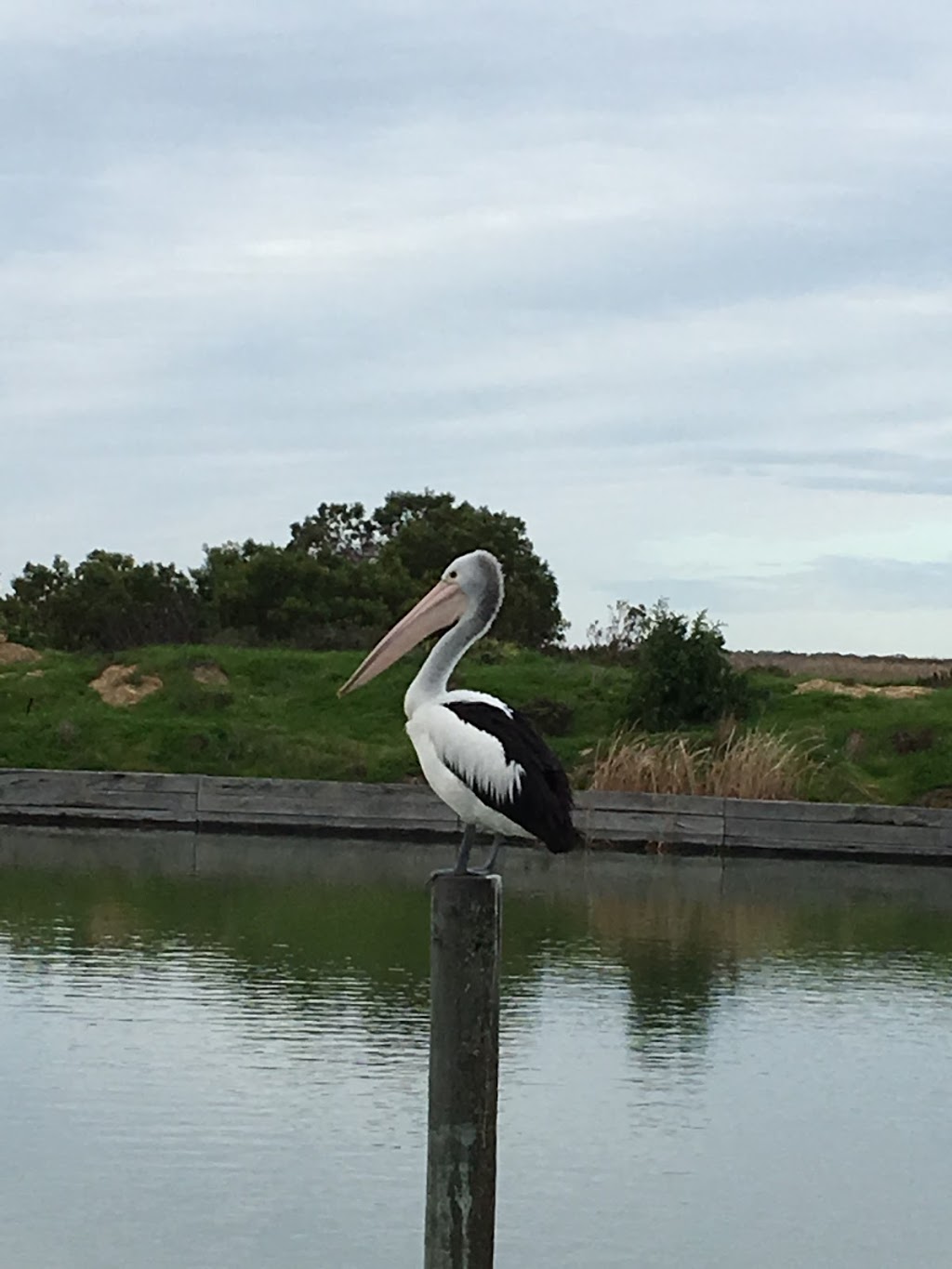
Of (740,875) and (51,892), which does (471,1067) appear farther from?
(740,875)

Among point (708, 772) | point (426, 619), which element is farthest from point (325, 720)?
point (426, 619)

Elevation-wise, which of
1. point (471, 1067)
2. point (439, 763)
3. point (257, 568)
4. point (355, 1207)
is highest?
point (257, 568)

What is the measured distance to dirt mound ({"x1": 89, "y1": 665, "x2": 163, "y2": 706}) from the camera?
105 feet

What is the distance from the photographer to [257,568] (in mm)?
→ 45375

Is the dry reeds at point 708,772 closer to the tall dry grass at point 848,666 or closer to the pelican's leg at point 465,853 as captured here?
the tall dry grass at point 848,666

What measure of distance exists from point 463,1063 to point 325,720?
24400 mm

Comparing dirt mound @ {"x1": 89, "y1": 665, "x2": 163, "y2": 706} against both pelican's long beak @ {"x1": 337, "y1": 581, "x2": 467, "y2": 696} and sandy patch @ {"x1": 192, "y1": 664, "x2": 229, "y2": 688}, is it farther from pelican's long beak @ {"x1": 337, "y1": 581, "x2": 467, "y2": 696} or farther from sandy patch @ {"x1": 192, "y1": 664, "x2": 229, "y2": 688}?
pelican's long beak @ {"x1": 337, "y1": 581, "x2": 467, "y2": 696}

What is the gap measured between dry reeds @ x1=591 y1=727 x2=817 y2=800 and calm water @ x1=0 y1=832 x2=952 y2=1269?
5.48 meters

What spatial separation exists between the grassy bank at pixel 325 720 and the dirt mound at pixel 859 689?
1.12ft

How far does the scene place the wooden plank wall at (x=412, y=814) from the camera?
83.1ft

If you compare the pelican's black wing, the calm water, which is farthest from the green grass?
the pelican's black wing

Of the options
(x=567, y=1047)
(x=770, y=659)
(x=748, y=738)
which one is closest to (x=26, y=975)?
(x=567, y=1047)

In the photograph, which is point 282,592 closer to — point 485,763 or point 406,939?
point 406,939

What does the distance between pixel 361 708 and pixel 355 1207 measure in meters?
21.6
